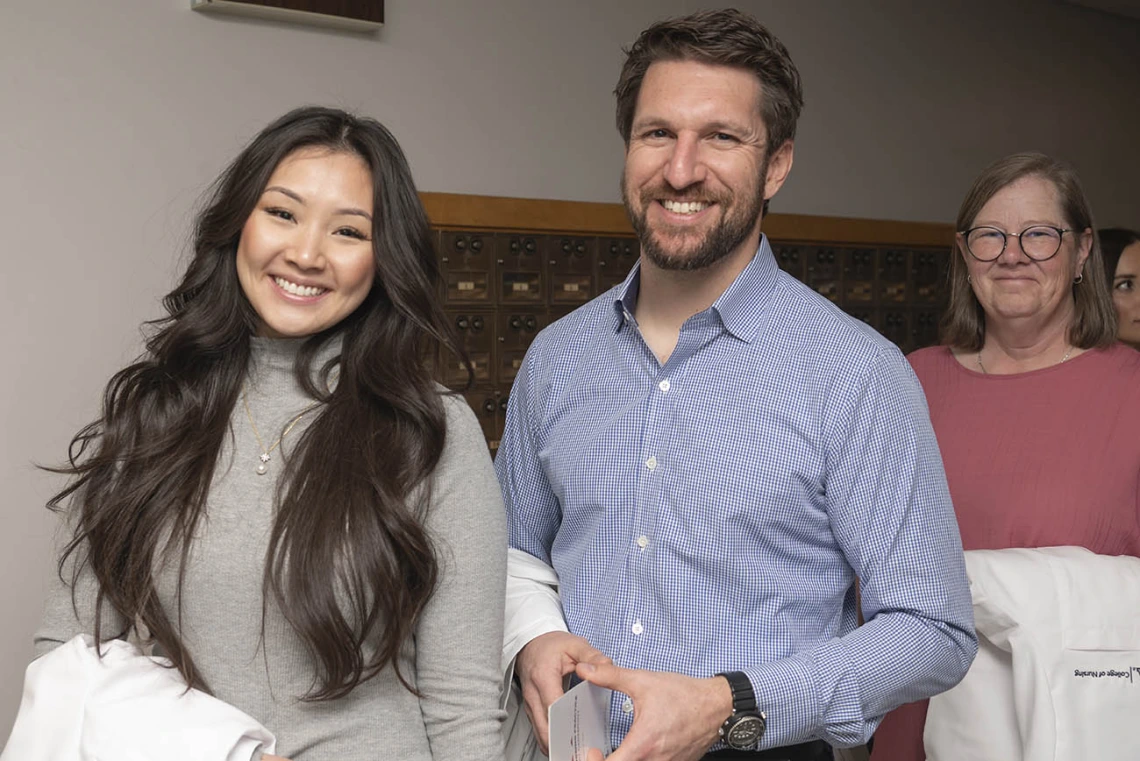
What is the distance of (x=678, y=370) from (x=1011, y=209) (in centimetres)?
113

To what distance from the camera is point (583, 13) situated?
15.1 feet

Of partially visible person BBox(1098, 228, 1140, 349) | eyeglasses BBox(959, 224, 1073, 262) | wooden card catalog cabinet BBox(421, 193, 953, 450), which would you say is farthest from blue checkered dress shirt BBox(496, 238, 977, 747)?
partially visible person BBox(1098, 228, 1140, 349)

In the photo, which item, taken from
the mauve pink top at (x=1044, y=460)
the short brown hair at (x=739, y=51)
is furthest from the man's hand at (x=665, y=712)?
the mauve pink top at (x=1044, y=460)

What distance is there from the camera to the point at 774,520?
1.81m

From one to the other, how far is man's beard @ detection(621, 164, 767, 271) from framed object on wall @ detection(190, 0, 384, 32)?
85.3 inches

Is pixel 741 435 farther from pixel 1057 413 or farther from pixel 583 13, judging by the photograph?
pixel 583 13

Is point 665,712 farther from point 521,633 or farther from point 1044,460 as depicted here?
point 1044,460

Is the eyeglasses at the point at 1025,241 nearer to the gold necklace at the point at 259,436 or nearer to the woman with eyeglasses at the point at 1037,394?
the woman with eyeglasses at the point at 1037,394

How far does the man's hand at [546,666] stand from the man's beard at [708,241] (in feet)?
2.03

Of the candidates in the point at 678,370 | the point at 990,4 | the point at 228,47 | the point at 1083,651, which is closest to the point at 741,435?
the point at 678,370

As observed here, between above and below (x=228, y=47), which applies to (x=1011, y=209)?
below

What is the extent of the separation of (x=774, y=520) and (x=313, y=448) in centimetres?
70

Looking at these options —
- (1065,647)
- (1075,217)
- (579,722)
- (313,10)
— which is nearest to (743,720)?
(579,722)

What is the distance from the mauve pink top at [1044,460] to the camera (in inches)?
98.0
